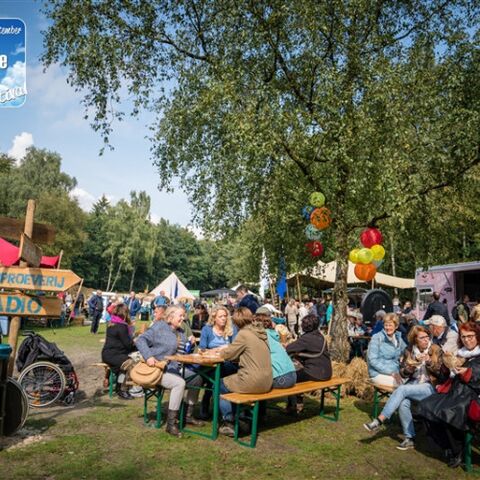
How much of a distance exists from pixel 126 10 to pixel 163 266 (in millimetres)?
80585

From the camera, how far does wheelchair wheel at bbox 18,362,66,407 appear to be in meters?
6.69

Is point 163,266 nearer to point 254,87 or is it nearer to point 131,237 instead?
point 131,237

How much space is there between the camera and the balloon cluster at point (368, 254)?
940cm

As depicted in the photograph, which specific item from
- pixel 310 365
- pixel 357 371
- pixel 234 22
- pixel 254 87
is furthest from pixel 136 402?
pixel 234 22

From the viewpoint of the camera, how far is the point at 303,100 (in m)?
9.69

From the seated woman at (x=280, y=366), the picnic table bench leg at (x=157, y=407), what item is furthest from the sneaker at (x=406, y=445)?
the picnic table bench leg at (x=157, y=407)

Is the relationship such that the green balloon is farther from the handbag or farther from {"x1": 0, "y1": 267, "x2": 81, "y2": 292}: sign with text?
{"x1": 0, "y1": 267, "x2": 81, "y2": 292}: sign with text

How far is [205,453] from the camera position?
197 inches

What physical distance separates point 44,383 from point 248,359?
10.2 feet

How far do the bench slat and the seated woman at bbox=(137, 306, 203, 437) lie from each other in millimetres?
697

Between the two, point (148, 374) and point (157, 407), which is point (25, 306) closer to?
point (148, 374)

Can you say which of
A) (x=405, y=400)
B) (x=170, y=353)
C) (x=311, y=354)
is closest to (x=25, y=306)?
(x=170, y=353)

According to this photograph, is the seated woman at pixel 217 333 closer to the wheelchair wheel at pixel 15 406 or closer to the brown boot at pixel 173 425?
the brown boot at pixel 173 425

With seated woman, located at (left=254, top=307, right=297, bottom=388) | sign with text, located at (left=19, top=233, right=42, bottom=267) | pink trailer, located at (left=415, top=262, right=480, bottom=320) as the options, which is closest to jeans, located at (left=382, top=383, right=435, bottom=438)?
seated woman, located at (left=254, top=307, right=297, bottom=388)
